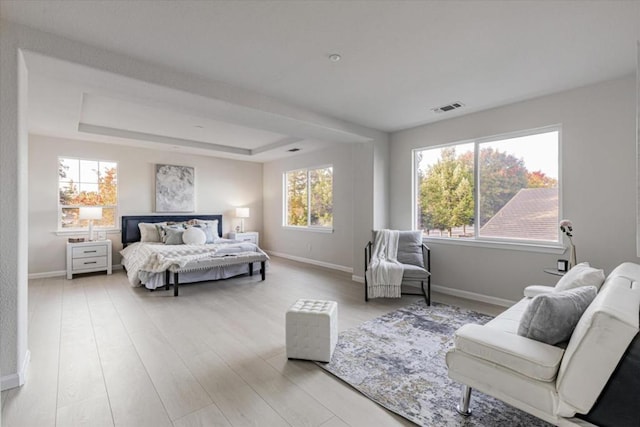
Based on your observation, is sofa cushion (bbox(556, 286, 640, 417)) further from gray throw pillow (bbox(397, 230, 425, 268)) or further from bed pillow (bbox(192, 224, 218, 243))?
bed pillow (bbox(192, 224, 218, 243))

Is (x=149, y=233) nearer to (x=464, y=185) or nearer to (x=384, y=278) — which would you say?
(x=384, y=278)

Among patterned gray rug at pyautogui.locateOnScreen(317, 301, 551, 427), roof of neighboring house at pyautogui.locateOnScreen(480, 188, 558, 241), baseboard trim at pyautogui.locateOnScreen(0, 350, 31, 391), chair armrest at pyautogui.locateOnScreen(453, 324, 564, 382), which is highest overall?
roof of neighboring house at pyautogui.locateOnScreen(480, 188, 558, 241)

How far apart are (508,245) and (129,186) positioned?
21.7 feet

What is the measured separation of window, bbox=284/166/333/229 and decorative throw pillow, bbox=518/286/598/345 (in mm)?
4675

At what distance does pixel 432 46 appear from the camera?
2.39m

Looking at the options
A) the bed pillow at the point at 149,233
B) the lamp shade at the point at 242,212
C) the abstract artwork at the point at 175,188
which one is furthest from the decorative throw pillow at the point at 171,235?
the lamp shade at the point at 242,212

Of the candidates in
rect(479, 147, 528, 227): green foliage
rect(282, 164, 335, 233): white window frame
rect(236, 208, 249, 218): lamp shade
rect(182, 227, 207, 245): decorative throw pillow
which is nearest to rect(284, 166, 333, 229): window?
rect(282, 164, 335, 233): white window frame

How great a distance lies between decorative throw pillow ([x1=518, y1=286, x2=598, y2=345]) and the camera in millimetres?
1549

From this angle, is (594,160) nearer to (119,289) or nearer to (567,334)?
(567,334)

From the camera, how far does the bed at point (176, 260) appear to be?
4.33 meters

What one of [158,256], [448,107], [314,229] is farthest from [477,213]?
[158,256]

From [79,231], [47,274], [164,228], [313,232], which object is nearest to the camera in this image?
[47,274]

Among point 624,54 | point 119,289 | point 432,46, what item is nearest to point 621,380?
point 432,46

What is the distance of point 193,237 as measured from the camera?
18.0ft
